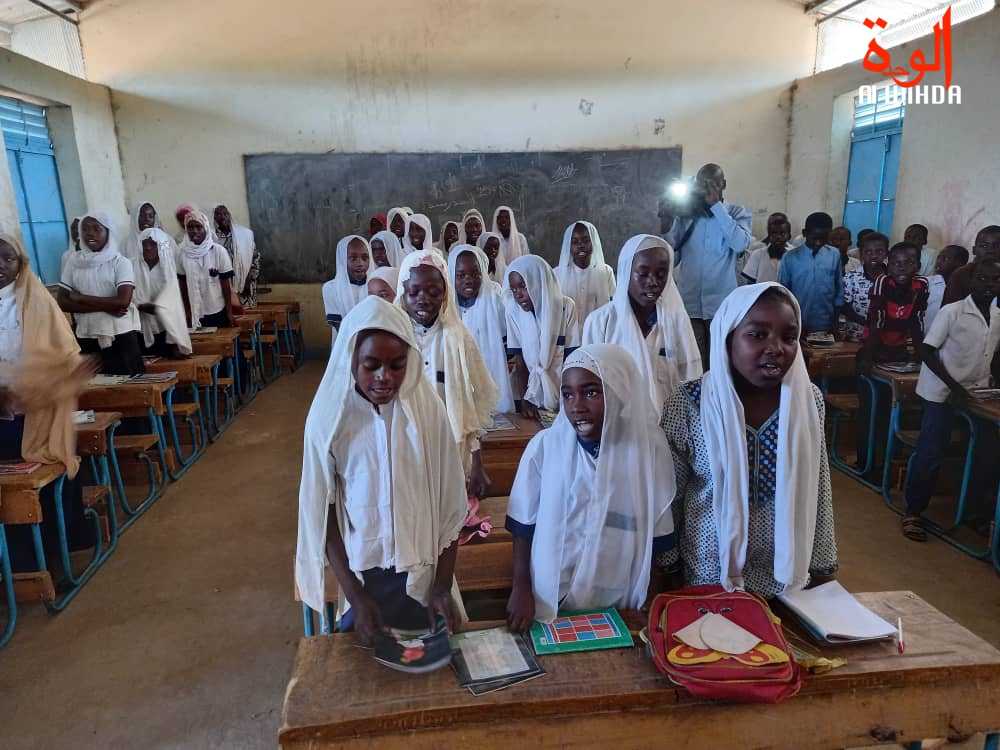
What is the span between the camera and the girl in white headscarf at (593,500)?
4.77 feet

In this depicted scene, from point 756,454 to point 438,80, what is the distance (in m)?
7.07

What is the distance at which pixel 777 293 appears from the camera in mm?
1399

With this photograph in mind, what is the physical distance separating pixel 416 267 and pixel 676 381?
111 cm

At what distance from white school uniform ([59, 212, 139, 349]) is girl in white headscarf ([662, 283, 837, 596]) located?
374 cm

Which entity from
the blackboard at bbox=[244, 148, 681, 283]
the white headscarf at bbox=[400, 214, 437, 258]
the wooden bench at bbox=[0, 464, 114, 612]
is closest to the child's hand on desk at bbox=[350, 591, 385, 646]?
the wooden bench at bbox=[0, 464, 114, 612]

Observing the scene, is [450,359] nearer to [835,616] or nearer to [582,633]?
[582,633]

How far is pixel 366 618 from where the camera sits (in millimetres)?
1400

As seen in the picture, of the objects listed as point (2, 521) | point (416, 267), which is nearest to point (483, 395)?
point (416, 267)

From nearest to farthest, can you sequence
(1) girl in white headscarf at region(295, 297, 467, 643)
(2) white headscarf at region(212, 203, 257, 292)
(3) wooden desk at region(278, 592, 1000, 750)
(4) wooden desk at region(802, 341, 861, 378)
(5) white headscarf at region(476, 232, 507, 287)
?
(3) wooden desk at region(278, 592, 1000, 750) → (1) girl in white headscarf at region(295, 297, 467, 643) → (4) wooden desk at region(802, 341, 861, 378) → (5) white headscarf at region(476, 232, 507, 287) → (2) white headscarf at region(212, 203, 257, 292)

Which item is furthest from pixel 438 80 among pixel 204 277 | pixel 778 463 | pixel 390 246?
pixel 778 463

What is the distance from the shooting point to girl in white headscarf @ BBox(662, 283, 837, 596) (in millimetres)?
1376

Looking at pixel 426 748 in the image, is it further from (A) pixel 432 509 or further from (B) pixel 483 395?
(B) pixel 483 395

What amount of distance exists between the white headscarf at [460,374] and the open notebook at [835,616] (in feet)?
4.15

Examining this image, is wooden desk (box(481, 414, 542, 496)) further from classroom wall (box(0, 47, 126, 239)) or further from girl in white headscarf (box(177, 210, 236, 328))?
classroom wall (box(0, 47, 126, 239))
